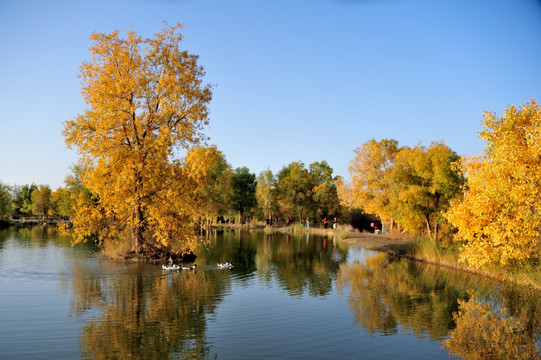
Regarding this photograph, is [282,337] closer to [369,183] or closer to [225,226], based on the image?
[369,183]

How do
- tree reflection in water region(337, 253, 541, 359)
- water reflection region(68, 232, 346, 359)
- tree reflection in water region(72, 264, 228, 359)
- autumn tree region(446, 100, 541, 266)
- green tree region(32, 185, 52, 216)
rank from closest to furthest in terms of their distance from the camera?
tree reflection in water region(72, 264, 228, 359)
water reflection region(68, 232, 346, 359)
tree reflection in water region(337, 253, 541, 359)
autumn tree region(446, 100, 541, 266)
green tree region(32, 185, 52, 216)

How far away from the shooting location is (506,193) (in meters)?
22.8

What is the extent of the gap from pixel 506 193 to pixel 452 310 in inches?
300

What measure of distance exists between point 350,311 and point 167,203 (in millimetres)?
16259

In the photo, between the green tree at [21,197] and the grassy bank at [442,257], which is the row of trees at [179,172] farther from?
the green tree at [21,197]

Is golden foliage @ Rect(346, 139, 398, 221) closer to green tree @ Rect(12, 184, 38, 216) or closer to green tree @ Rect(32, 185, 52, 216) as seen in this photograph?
green tree @ Rect(32, 185, 52, 216)

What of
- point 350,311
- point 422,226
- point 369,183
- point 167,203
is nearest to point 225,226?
point 369,183

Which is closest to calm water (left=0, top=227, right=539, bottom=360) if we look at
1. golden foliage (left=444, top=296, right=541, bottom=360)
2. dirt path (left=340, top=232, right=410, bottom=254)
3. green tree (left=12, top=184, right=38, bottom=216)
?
golden foliage (left=444, top=296, right=541, bottom=360)

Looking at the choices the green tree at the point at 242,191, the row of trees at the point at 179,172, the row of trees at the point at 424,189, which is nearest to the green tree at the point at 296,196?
the green tree at the point at 242,191

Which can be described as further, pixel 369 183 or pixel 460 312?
pixel 369 183

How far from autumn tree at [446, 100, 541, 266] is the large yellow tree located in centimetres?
1875

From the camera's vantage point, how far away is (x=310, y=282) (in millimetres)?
26359

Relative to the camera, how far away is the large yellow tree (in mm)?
29342

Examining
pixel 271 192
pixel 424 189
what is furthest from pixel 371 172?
pixel 271 192
